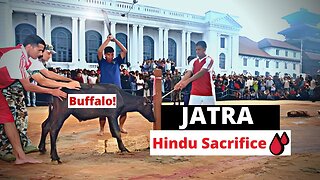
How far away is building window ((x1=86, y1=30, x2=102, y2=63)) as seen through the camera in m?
3.26

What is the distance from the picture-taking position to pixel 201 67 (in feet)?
11.2

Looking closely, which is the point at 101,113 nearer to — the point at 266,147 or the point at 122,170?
the point at 122,170

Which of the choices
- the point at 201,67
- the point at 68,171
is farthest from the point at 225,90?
the point at 68,171

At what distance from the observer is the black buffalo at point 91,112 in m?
3.22

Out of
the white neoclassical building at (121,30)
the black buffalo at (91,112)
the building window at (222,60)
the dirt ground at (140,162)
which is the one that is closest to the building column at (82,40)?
the white neoclassical building at (121,30)

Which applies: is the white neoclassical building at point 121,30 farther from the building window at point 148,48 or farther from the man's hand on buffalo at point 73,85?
the man's hand on buffalo at point 73,85

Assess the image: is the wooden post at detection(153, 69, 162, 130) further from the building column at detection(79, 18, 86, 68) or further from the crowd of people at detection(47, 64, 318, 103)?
the building column at detection(79, 18, 86, 68)

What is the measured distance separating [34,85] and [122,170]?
1.19 meters

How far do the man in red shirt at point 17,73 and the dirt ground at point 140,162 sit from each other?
0.17 metres

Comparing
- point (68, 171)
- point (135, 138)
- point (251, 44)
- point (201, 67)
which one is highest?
point (251, 44)

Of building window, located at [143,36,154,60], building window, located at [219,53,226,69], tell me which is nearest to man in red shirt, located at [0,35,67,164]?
building window, located at [143,36,154,60]

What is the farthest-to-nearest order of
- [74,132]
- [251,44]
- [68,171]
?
[251,44]
[74,132]
[68,171]

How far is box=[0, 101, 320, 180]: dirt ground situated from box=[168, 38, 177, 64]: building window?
679 mm

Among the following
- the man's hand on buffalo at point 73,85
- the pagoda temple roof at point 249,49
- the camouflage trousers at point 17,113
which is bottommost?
the camouflage trousers at point 17,113
